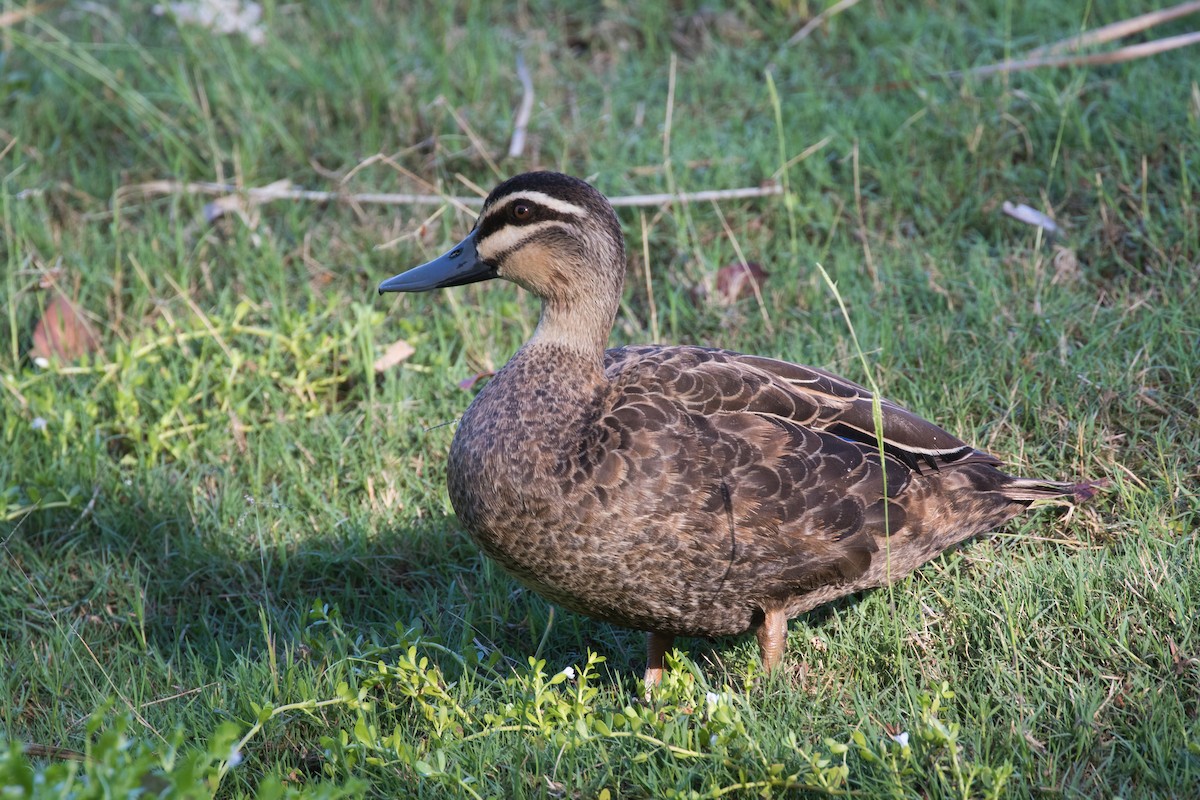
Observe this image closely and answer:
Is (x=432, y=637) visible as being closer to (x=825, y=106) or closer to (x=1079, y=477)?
(x=1079, y=477)

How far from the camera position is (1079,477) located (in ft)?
14.4

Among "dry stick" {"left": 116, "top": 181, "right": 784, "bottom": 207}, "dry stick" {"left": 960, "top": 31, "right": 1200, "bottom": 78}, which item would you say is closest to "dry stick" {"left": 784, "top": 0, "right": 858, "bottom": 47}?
"dry stick" {"left": 960, "top": 31, "right": 1200, "bottom": 78}

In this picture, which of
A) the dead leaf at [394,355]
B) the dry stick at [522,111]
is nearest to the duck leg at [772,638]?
the dead leaf at [394,355]

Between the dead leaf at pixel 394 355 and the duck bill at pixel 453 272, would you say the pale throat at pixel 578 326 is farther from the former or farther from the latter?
the dead leaf at pixel 394 355

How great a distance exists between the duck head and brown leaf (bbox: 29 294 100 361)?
2165mm

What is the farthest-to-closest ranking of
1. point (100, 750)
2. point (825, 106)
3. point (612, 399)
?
point (825, 106) < point (612, 399) < point (100, 750)

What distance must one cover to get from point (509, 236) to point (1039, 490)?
1.95m

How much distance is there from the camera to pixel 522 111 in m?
6.41

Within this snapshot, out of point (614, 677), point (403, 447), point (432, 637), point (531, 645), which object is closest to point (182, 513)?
point (403, 447)

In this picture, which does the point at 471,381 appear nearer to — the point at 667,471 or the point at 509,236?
the point at 509,236

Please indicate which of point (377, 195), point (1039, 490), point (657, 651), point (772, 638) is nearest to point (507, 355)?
point (377, 195)

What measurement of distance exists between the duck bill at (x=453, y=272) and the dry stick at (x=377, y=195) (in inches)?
56.3

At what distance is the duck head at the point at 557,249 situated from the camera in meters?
3.96

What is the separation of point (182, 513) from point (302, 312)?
1.30 meters
